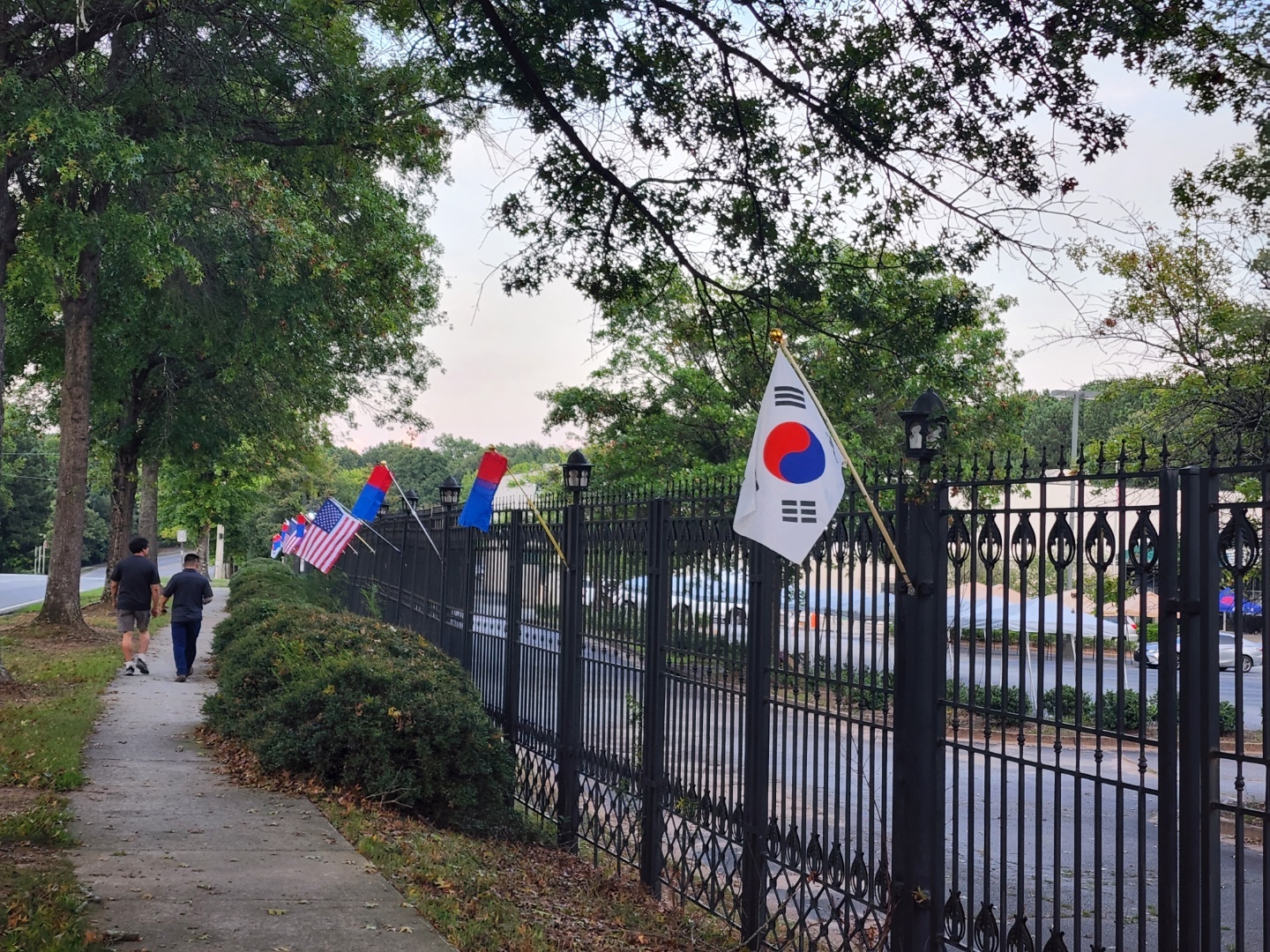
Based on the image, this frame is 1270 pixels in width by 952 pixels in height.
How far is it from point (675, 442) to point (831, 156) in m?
13.8

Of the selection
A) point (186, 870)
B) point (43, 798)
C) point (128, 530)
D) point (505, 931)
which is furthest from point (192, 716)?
point (128, 530)

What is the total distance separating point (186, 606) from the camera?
1585cm

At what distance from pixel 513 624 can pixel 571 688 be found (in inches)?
64.1

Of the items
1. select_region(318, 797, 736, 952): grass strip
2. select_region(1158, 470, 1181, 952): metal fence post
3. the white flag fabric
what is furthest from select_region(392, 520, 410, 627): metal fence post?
select_region(1158, 470, 1181, 952): metal fence post

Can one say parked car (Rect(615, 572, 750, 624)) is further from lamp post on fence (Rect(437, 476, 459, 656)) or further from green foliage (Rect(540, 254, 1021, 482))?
green foliage (Rect(540, 254, 1021, 482))

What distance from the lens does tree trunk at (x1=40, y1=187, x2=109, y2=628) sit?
20.7 m

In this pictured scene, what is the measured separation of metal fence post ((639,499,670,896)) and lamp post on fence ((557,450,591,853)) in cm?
122

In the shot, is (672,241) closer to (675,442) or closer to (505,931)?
(505,931)

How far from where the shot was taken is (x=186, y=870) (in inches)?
264

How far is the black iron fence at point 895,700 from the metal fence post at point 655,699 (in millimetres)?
20

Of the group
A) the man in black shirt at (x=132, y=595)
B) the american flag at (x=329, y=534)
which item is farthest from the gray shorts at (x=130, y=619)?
the american flag at (x=329, y=534)

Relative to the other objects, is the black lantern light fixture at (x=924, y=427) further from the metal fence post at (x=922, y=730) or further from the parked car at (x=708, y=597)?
the parked car at (x=708, y=597)

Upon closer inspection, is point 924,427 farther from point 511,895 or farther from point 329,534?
point 329,534

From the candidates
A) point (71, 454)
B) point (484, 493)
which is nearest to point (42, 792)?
point (484, 493)
